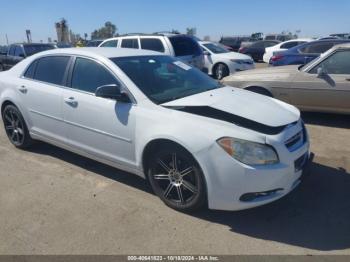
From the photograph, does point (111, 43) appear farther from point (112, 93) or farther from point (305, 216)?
point (305, 216)

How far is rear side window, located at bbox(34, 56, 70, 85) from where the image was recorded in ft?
15.2

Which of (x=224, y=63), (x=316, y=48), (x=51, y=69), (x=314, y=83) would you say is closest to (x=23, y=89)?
(x=51, y=69)

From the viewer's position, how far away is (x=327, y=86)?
6.23m

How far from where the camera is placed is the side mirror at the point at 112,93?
3.73 metres

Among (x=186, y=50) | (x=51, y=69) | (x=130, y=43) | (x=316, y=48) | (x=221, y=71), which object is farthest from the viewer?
(x=221, y=71)

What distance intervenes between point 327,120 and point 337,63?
1140 millimetres

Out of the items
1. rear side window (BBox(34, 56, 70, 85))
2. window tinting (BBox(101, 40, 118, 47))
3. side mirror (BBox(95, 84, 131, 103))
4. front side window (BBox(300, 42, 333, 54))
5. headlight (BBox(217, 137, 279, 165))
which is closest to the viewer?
headlight (BBox(217, 137, 279, 165))

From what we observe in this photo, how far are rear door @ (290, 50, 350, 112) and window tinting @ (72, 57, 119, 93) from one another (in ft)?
12.7

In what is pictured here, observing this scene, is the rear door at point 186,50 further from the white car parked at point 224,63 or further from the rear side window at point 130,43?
the white car parked at point 224,63

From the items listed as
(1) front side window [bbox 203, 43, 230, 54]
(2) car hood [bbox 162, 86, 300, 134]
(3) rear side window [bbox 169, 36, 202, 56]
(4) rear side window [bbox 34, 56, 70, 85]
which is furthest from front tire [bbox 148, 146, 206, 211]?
(1) front side window [bbox 203, 43, 230, 54]

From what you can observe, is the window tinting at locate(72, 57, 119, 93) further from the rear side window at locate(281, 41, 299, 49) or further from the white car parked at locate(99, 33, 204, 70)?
the rear side window at locate(281, 41, 299, 49)

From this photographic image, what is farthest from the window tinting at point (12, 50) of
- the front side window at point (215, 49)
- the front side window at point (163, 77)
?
the front side window at point (163, 77)

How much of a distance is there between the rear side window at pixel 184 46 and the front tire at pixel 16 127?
572 centimetres

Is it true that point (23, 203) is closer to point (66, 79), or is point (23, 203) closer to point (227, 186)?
point (66, 79)
